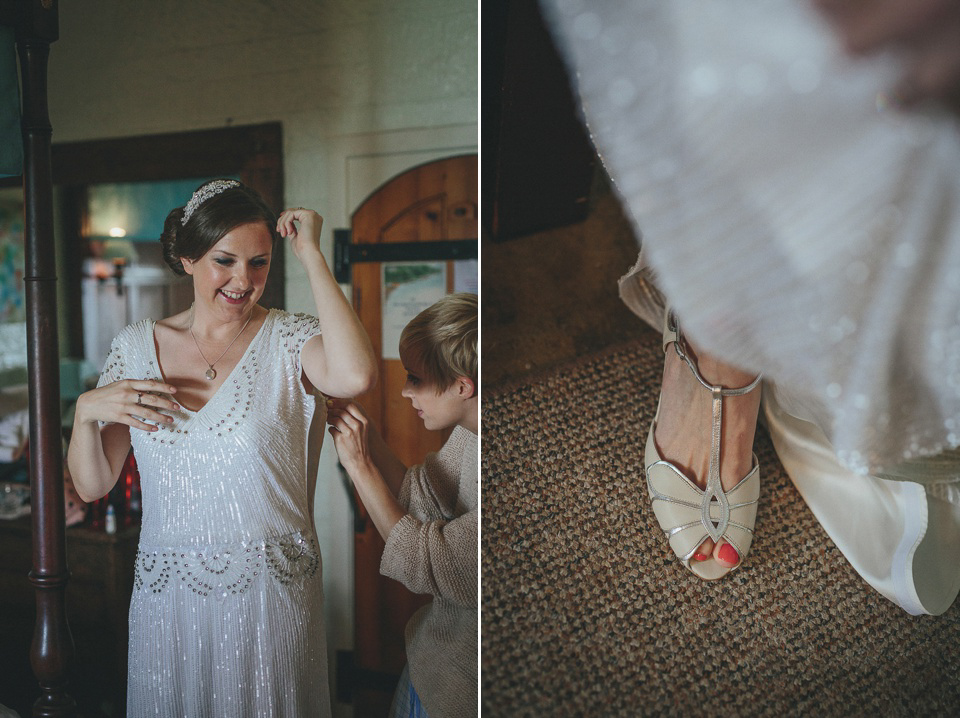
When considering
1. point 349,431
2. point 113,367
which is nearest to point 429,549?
point 349,431

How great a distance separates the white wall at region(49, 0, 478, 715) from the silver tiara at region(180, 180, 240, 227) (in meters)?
0.06

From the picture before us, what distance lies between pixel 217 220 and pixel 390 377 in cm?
22

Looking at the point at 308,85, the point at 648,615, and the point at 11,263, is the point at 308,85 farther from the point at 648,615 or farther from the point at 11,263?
the point at 648,615

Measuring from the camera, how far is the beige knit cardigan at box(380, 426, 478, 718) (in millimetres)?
594

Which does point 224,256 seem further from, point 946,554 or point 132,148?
point 946,554

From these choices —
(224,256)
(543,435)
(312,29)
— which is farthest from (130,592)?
(312,29)

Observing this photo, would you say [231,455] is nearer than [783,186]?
No

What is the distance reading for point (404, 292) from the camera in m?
0.59

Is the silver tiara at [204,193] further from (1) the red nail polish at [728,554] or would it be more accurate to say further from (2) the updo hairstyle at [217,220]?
(1) the red nail polish at [728,554]

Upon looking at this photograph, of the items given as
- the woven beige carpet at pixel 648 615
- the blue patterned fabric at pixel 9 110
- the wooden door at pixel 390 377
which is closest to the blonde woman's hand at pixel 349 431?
the wooden door at pixel 390 377

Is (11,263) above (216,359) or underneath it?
above

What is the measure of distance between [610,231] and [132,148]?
0.53 metres

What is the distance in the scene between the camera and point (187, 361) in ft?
1.91

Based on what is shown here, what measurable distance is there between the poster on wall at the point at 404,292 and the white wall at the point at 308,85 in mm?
66
